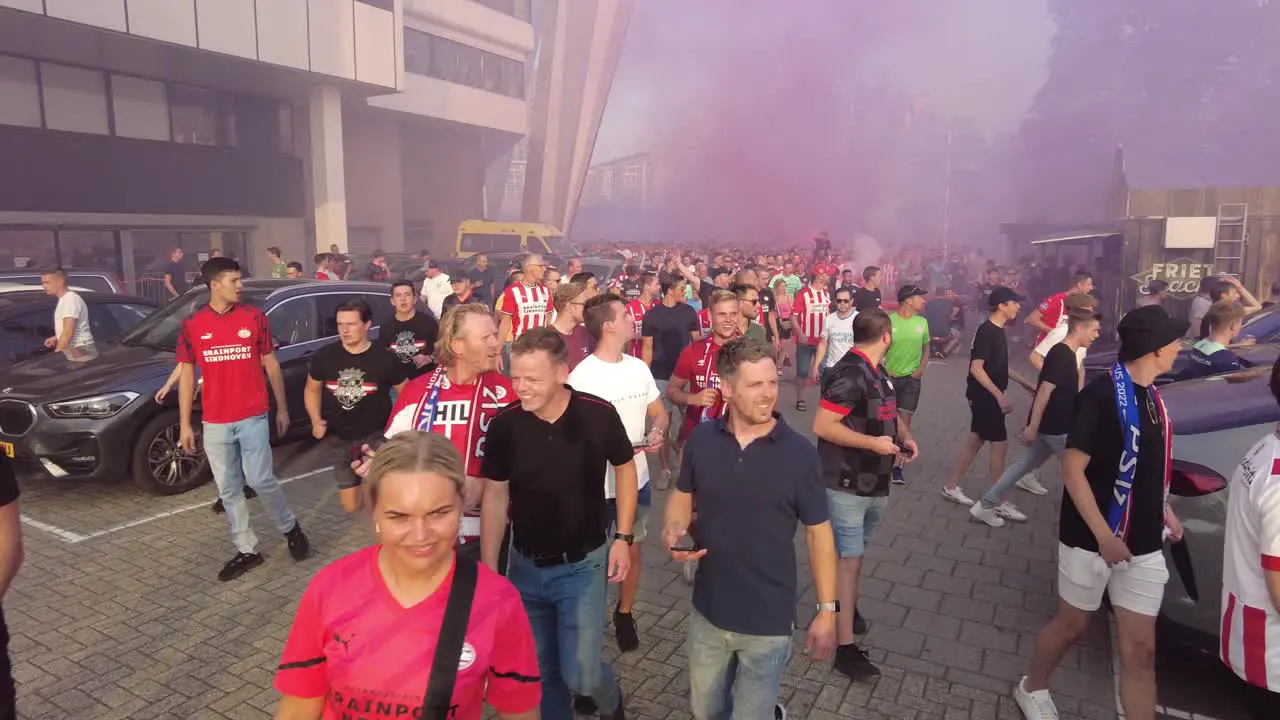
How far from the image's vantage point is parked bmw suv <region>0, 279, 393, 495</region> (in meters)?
6.39

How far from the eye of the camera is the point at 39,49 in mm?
18594

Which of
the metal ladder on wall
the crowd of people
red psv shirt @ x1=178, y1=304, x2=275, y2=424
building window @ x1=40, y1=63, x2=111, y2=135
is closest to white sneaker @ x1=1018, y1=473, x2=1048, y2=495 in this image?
the crowd of people

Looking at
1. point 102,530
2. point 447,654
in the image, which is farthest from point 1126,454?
point 102,530

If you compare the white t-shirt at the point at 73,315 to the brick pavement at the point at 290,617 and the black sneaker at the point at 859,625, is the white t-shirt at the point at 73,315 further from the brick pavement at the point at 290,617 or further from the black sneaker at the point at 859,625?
the black sneaker at the point at 859,625

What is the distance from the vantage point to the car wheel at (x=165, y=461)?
6.68 metres

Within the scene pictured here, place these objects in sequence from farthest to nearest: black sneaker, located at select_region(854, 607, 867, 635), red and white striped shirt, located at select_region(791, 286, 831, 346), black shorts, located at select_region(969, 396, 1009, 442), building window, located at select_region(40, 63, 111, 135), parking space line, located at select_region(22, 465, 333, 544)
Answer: building window, located at select_region(40, 63, 111, 135), red and white striped shirt, located at select_region(791, 286, 831, 346), black shorts, located at select_region(969, 396, 1009, 442), parking space line, located at select_region(22, 465, 333, 544), black sneaker, located at select_region(854, 607, 867, 635)

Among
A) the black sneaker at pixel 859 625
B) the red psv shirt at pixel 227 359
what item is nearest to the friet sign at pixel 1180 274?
the black sneaker at pixel 859 625

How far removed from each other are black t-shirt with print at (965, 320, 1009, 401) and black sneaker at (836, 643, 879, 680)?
3007 millimetres

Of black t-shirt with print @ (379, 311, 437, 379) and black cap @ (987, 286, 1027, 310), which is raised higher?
black cap @ (987, 286, 1027, 310)

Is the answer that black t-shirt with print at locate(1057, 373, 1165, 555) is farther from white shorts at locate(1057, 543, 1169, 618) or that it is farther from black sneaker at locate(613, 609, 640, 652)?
black sneaker at locate(613, 609, 640, 652)

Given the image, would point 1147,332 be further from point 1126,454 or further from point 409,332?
point 409,332

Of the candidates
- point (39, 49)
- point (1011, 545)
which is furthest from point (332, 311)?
point (39, 49)

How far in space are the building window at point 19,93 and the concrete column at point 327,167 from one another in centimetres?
703

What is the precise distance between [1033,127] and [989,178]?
499 centimetres
